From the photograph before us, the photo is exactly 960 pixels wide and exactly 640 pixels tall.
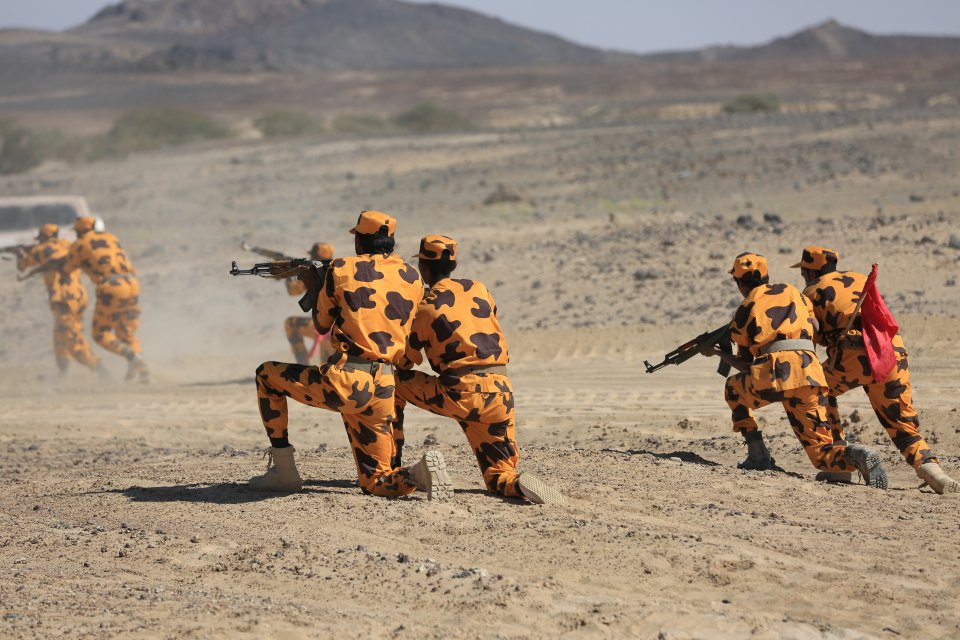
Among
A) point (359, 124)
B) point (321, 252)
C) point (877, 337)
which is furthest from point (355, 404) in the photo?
point (359, 124)

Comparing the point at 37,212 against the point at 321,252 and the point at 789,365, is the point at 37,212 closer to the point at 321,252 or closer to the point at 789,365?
the point at 321,252

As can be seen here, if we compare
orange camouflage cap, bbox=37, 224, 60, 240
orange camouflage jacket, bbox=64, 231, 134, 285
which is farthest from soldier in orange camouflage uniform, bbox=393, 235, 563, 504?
orange camouflage cap, bbox=37, 224, 60, 240

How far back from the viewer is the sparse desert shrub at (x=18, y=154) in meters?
40.5

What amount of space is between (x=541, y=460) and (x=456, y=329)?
2.03 m

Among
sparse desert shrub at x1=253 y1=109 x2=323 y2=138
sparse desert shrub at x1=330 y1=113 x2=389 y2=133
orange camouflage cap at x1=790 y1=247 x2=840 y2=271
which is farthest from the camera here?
sparse desert shrub at x1=253 y1=109 x2=323 y2=138

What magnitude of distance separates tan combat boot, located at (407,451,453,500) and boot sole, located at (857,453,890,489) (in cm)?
264

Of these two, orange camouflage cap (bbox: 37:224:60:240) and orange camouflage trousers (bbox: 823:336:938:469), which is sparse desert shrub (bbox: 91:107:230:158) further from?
orange camouflage trousers (bbox: 823:336:938:469)

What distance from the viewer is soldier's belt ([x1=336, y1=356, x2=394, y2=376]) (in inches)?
282

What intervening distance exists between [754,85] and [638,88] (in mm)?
7469

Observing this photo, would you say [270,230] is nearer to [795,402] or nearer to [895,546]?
[795,402]

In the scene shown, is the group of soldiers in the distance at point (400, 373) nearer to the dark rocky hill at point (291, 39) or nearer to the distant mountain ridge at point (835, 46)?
the dark rocky hill at point (291, 39)

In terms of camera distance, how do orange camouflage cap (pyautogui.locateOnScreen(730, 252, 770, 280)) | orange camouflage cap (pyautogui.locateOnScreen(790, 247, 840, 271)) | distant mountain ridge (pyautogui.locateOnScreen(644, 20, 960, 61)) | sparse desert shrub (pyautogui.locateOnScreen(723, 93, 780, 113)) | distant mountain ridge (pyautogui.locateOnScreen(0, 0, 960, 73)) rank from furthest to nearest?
distant mountain ridge (pyautogui.locateOnScreen(644, 20, 960, 61))
distant mountain ridge (pyautogui.locateOnScreen(0, 0, 960, 73))
sparse desert shrub (pyautogui.locateOnScreen(723, 93, 780, 113))
orange camouflage cap (pyautogui.locateOnScreen(790, 247, 840, 271))
orange camouflage cap (pyautogui.locateOnScreen(730, 252, 770, 280))

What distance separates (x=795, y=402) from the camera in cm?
839

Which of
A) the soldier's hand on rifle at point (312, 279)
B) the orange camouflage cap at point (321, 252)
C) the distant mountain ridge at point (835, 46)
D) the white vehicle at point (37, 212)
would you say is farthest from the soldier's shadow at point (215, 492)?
the distant mountain ridge at point (835, 46)
